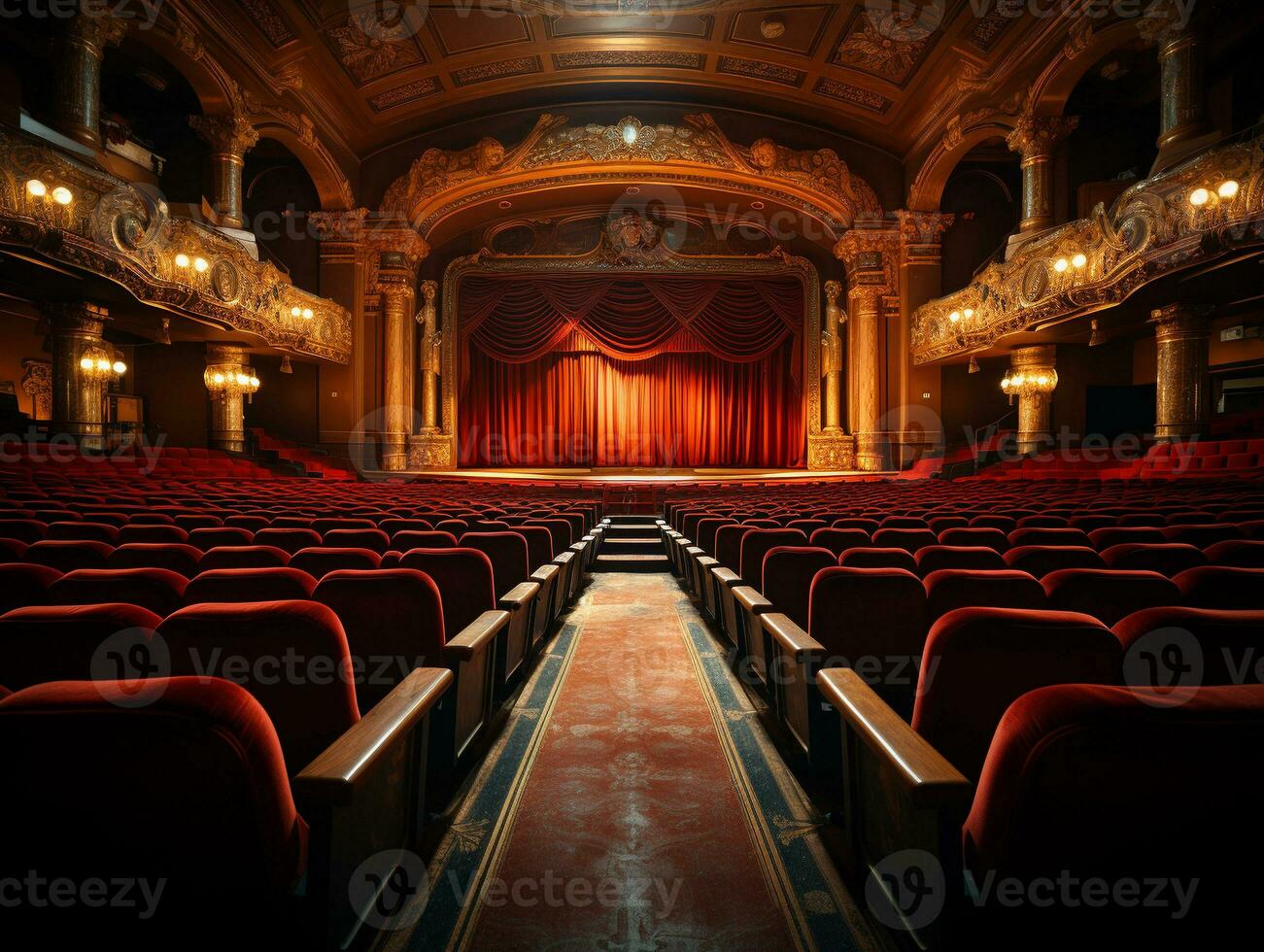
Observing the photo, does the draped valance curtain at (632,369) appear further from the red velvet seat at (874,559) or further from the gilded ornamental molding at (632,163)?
the red velvet seat at (874,559)

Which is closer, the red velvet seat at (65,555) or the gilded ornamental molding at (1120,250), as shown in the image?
the red velvet seat at (65,555)

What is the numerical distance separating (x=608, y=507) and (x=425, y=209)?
281 inches

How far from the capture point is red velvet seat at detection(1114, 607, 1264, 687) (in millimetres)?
1099

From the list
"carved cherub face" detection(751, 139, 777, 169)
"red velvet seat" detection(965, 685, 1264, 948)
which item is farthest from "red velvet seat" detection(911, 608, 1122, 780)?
"carved cherub face" detection(751, 139, 777, 169)

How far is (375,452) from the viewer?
12062 millimetres

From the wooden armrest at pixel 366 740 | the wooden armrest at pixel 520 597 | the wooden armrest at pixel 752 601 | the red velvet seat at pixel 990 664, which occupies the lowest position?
the wooden armrest at pixel 520 597

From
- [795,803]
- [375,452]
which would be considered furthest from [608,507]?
[795,803]

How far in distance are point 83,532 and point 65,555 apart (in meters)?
0.69

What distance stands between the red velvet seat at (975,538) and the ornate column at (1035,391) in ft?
28.9

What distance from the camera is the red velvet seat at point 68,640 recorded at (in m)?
1.11

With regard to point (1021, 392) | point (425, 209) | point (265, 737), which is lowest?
point (265, 737)

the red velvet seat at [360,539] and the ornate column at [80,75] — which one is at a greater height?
the ornate column at [80,75]

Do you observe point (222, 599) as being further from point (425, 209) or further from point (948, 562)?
point (425, 209)

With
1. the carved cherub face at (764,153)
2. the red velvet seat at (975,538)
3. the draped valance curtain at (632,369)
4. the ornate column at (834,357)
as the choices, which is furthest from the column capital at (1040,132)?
the red velvet seat at (975,538)
